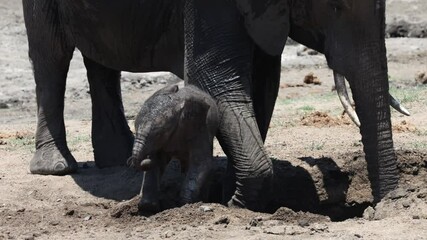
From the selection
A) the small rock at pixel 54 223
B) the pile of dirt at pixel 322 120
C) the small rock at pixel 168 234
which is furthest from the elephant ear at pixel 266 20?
the pile of dirt at pixel 322 120

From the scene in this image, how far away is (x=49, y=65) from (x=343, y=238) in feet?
11.6

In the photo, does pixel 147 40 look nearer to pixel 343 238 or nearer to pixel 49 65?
pixel 49 65

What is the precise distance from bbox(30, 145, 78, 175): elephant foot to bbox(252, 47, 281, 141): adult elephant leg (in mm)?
1534

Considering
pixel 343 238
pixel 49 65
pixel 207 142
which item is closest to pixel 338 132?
pixel 49 65

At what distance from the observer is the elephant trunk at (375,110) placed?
6.98 metres

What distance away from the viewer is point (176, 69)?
25.4 ft

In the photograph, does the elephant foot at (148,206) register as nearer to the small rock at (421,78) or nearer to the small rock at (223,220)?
the small rock at (223,220)

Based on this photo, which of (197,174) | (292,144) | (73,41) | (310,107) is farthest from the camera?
(310,107)

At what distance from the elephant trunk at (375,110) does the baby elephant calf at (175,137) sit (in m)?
0.86

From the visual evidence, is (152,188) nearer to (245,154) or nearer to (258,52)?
(245,154)

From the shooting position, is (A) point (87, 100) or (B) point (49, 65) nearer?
(B) point (49, 65)

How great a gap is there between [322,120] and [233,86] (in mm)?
3678

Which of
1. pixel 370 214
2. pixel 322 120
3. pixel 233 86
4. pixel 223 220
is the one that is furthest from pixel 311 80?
pixel 223 220

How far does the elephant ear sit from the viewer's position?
7047 mm
